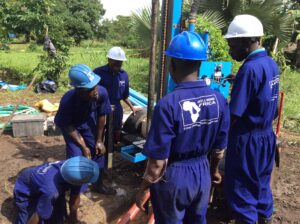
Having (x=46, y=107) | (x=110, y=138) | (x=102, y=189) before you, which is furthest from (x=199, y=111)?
(x=46, y=107)

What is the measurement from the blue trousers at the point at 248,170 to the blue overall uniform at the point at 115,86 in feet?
7.58

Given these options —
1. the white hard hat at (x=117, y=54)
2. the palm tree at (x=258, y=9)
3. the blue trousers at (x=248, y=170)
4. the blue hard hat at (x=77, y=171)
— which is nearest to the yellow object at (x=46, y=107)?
the white hard hat at (x=117, y=54)

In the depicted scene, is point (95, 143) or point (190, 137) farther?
point (95, 143)

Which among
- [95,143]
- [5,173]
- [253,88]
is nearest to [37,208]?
[95,143]

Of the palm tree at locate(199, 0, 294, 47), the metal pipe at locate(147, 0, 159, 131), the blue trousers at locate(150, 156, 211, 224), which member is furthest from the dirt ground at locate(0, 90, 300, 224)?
the palm tree at locate(199, 0, 294, 47)

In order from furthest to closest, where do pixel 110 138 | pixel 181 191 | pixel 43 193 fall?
pixel 110 138 < pixel 43 193 < pixel 181 191

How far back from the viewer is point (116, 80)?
5051 millimetres

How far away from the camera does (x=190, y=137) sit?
7.38 ft

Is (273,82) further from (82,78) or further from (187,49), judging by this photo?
(82,78)

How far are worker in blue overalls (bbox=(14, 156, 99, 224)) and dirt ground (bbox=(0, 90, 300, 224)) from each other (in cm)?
49

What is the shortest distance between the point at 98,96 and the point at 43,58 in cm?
752

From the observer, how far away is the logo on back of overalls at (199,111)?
7.12 ft

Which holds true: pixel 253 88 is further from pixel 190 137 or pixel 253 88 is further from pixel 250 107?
pixel 190 137

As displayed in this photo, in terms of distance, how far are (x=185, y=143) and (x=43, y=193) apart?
1606 millimetres
